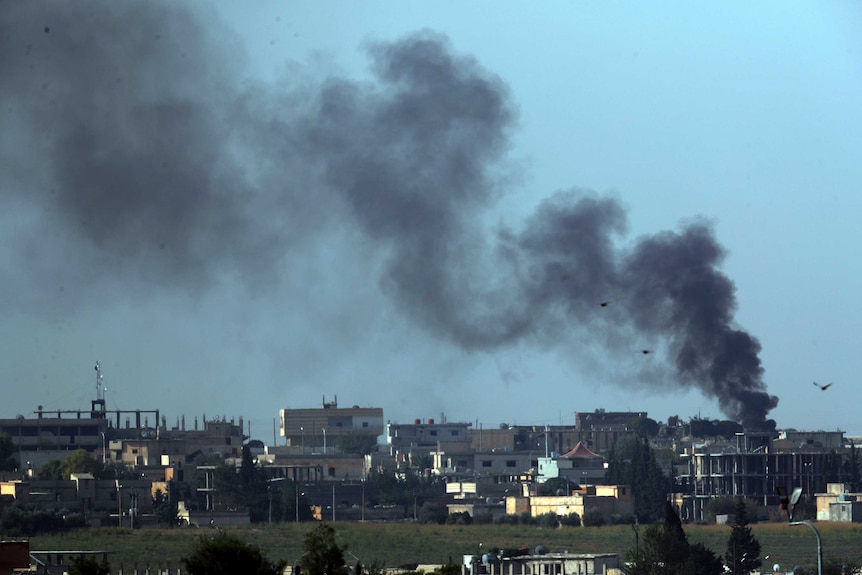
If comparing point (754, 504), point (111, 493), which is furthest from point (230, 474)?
point (754, 504)

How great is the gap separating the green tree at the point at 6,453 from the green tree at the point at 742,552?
72484mm

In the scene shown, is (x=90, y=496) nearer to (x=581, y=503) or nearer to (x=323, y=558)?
(x=581, y=503)

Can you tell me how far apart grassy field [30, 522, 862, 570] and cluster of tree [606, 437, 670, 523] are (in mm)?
9626

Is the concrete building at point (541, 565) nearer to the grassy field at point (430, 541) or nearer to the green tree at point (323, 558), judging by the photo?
the grassy field at point (430, 541)

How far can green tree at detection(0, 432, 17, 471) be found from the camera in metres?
155

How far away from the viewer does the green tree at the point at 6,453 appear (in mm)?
154750

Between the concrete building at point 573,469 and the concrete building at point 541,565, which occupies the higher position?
the concrete building at point 573,469

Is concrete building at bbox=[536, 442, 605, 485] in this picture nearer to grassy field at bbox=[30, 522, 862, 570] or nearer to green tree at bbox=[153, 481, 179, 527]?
grassy field at bbox=[30, 522, 862, 570]

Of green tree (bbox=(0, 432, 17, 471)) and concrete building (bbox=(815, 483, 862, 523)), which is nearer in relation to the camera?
concrete building (bbox=(815, 483, 862, 523))

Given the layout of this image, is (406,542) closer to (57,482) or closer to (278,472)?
(57,482)

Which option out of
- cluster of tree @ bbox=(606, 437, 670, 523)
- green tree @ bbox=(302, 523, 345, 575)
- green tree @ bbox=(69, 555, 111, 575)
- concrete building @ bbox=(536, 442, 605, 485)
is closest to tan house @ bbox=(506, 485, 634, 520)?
cluster of tree @ bbox=(606, 437, 670, 523)

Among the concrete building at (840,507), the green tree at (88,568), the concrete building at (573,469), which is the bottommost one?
the green tree at (88,568)

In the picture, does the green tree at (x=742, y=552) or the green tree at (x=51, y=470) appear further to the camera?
the green tree at (x=51, y=470)

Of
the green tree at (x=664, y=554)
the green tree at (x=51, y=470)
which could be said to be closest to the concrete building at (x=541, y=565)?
the green tree at (x=664, y=554)
